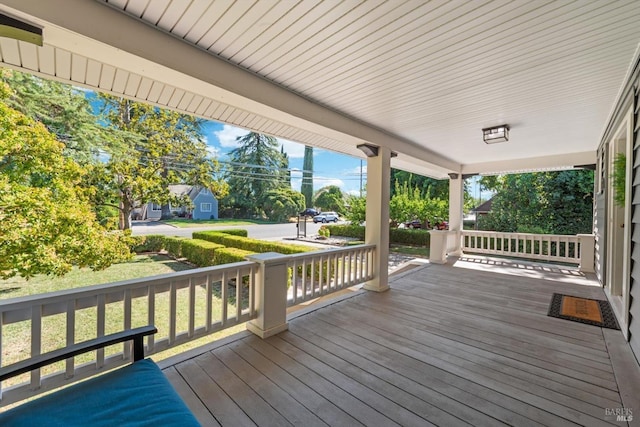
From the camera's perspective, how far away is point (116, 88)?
2.46 metres

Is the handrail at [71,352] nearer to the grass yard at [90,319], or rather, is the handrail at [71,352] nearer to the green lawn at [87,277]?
the grass yard at [90,319]

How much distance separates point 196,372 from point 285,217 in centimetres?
2566

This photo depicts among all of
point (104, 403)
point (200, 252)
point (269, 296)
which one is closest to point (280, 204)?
point (200, 252)

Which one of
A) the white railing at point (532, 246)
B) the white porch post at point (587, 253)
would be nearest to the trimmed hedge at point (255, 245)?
the white railing at point (532, 246)

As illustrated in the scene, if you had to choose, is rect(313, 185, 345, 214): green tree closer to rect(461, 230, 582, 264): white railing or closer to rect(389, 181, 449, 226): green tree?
rect(389, 181, 449, 226): green tree

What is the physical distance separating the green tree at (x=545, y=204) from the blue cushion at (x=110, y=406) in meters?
11.9

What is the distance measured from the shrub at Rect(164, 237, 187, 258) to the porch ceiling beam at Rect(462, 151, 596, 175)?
8.59 m

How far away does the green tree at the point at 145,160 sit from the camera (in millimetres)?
7676

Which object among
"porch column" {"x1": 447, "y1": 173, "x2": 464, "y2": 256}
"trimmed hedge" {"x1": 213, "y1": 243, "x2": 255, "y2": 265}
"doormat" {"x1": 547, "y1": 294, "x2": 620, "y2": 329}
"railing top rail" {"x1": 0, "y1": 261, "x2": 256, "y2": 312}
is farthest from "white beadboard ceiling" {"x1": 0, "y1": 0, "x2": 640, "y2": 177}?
"porch column" {"x1": 447, "y1": 173, "x2": 464, "y2": 256}

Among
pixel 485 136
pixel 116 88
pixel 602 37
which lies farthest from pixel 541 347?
pixel 116 88

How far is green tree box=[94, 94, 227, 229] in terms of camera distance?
768cm

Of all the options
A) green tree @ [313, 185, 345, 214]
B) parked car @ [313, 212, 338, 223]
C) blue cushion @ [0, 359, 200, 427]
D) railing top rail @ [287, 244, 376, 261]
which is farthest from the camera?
Result: green tree @ [313, 185, 345, 214]

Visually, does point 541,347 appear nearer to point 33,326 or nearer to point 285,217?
point 33,326

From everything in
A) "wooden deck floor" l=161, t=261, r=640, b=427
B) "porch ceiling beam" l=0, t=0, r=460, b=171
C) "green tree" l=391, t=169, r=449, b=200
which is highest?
"green tree" l=391, t=169, r=449, b=200
